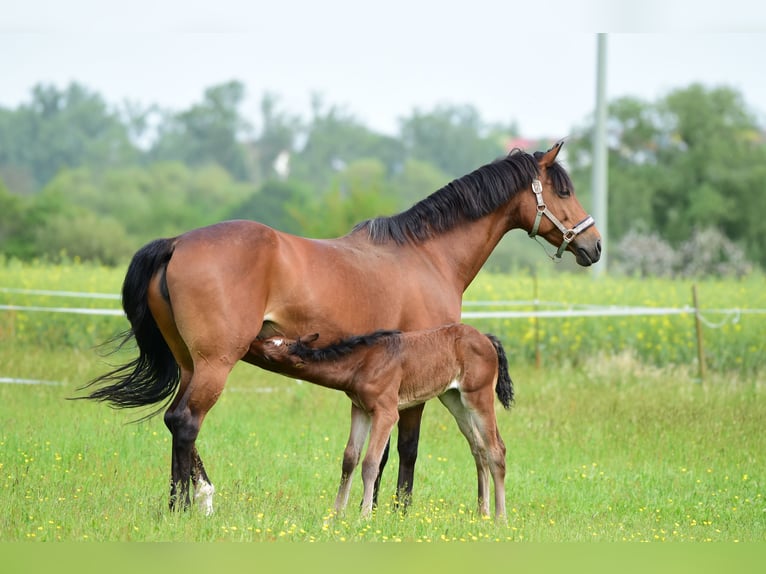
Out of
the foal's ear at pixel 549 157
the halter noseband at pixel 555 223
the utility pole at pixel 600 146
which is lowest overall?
the halter noseband at pixel 555 223

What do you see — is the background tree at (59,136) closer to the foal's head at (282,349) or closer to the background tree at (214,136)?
the background tree at (214,136)

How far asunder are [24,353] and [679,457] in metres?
9.61

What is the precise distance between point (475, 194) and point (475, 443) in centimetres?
189

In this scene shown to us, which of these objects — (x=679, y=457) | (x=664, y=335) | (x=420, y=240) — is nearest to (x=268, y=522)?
(x=420, y=240)

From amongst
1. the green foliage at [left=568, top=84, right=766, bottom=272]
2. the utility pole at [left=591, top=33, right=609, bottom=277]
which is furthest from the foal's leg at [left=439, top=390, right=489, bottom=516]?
the green foliage at [left=568, top=84, right=766, bottom=272]

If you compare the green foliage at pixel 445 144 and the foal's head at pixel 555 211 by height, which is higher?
the green foliage at pixel 445 144

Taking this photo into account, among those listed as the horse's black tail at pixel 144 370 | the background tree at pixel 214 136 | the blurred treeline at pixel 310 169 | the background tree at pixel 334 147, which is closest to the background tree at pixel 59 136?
the blurred treeline at pixel 310 169

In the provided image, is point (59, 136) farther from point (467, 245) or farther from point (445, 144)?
point (467, 245)

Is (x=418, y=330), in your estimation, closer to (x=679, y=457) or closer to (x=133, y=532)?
(x=133, y=532)

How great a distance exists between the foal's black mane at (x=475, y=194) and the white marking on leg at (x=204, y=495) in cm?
213

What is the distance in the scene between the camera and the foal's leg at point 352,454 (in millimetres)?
6227

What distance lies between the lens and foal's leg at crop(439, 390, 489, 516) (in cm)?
662

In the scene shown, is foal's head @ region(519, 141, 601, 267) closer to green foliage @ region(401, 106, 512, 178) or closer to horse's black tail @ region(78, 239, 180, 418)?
horse's black tail @ region(78, 239, 180, 418)

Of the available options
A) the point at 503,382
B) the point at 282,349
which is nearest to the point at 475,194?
the point at 503,382
